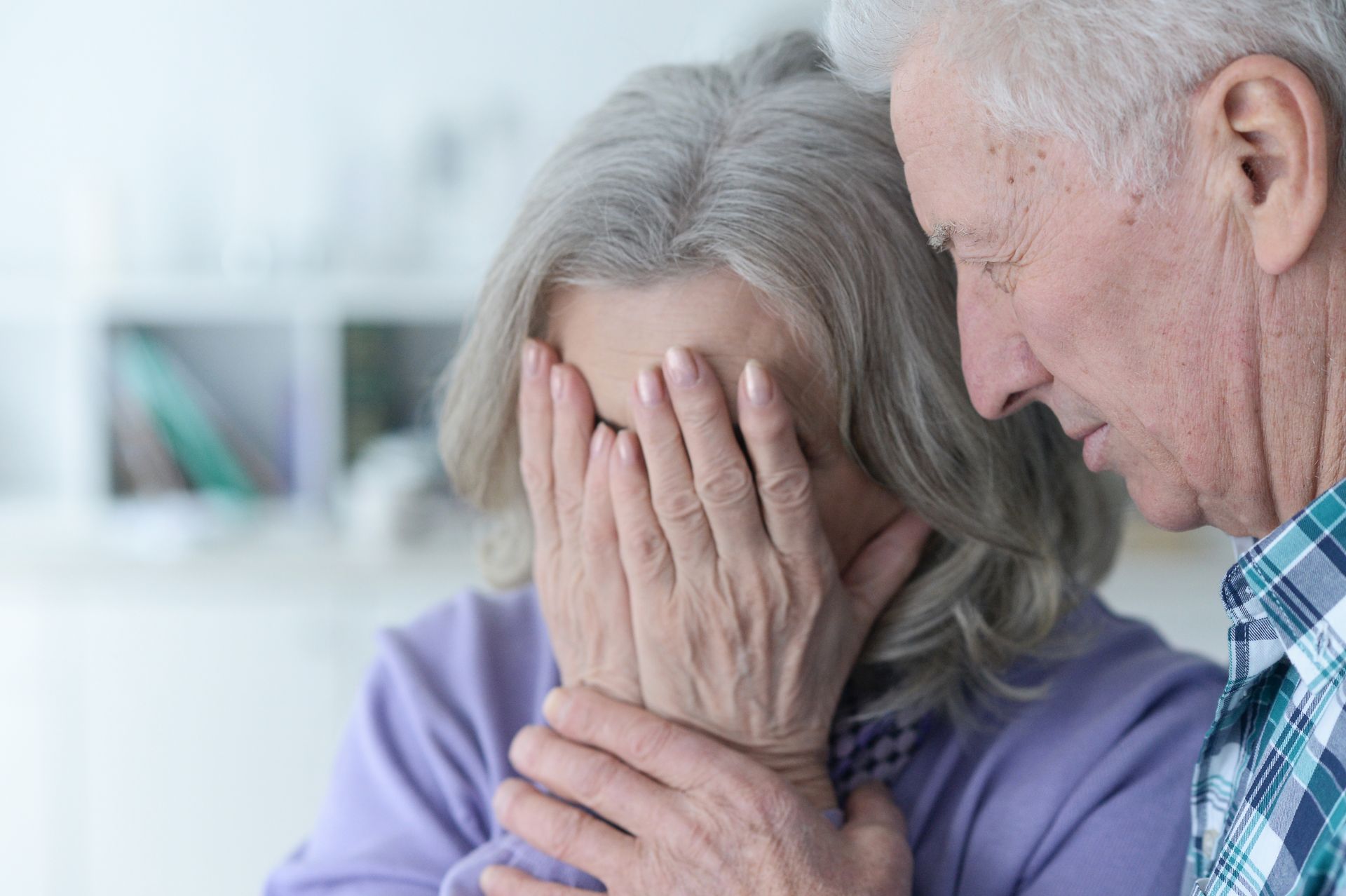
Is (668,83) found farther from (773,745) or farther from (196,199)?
(196,199)

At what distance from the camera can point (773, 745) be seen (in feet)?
3.64

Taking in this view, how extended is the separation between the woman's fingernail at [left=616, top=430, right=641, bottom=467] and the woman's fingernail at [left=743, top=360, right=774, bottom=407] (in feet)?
0.40

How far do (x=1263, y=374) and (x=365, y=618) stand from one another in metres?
2.48

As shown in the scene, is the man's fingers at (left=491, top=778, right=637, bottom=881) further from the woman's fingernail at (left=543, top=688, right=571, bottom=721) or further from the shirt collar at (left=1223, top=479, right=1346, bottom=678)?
the shirt collar at (left=1223, top=479, right=1346, bottom=678)

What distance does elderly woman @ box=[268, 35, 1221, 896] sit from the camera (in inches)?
40.7

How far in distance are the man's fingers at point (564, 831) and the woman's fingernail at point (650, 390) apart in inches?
15.3

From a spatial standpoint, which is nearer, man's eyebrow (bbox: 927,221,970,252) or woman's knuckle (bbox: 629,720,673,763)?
man's eyebrow (bbox: 927,221,970,252)

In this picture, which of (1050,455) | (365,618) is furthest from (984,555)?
(365,618)

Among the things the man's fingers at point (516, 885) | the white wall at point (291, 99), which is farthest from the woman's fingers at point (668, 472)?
the white wall at point (291, 99)

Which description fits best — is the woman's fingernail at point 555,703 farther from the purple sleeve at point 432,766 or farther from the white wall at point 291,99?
the white wall at point 291,99

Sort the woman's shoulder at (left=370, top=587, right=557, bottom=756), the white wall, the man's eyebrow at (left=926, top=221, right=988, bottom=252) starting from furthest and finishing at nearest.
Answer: the white wall < the woman's shoulder at (left=370, top=587, right=557, bottom=756) < the man's eyebrow at (left=926, top=221, right=988, bottom=252)

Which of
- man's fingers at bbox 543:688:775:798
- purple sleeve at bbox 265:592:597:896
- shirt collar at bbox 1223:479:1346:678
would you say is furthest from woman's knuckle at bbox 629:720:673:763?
shirt collar at bbox 1223:479:1346:678

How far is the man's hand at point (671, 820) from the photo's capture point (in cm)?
97

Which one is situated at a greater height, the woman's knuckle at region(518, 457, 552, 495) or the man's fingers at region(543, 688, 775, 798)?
the woman's knuckle at region(518, 457, 552, 495)
